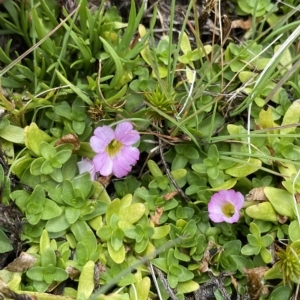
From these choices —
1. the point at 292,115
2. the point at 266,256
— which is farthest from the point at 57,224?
the point at 292,115

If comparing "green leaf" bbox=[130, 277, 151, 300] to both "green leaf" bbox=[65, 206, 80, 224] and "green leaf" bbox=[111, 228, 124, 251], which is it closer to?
"green leaf" bbox=[111, 228, 124, 251]

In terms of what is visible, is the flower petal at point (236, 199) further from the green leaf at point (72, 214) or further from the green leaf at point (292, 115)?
the green leaf at point (72, 214)

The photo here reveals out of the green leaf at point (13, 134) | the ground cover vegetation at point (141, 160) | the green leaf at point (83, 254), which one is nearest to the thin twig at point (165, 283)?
the ground cover vegetation at point (141, 160)

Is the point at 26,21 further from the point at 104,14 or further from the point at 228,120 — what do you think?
the point at 228,120

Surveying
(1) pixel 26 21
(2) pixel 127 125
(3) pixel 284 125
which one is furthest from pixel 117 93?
(3) pixel 284 125

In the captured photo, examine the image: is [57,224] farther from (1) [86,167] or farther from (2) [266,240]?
(2) [266,240]

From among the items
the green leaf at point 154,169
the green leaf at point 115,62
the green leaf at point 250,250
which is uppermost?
the green leaf at point 115,62
